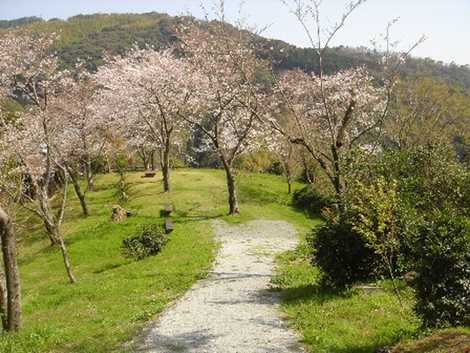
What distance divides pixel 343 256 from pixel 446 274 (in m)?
5.66

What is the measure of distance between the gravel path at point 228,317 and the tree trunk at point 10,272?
14.1 feet

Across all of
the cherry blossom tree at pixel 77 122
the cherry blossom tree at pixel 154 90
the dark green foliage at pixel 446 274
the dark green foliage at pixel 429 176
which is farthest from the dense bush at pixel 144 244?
the dark green foliage at pixel 446 274

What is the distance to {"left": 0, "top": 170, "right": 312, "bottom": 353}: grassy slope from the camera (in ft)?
53.5

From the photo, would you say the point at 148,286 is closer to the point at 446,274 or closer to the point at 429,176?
the point at 429,176

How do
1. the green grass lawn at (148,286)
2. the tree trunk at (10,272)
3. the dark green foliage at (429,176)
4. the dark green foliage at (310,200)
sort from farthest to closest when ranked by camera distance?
the dark green foliage at (310,200)
the dark green foliage at (429,176)
the tree trunk at (10,272)
the green grass lawn at (148,286)

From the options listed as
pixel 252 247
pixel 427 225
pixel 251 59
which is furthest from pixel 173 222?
pixel 427 225

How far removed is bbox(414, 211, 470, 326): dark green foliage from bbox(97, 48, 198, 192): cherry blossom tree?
31951mm

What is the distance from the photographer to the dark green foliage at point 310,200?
43278mm

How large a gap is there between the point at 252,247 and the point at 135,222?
41.0ft

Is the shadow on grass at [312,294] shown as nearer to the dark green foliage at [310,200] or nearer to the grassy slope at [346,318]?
the grassy slope at [346,318]

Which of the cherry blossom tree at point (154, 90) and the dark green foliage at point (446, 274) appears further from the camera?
the cherry blossom tree at point (154, 90)

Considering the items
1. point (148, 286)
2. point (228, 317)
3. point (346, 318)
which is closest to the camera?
point (346, 318)

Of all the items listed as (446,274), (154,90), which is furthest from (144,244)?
(446,274)

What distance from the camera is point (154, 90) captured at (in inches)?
1801
